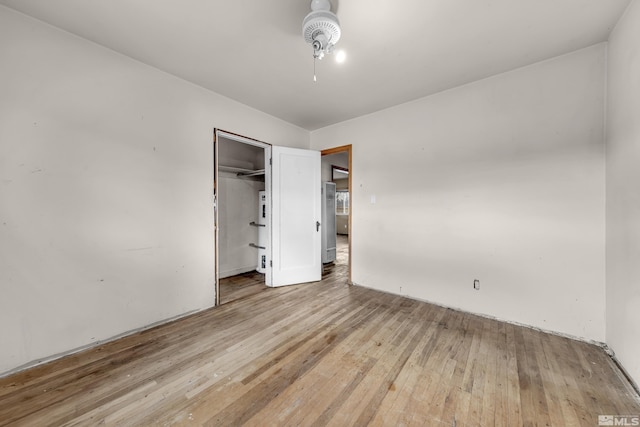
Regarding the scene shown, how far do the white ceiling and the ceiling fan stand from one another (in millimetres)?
126

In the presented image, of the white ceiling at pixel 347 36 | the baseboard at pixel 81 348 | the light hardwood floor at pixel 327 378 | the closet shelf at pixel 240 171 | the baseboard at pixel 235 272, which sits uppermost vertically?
the white ceiling at pixel 347 36

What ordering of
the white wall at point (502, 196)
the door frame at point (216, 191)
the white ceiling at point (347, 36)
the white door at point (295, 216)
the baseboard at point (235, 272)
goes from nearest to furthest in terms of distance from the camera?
the white ceiling at point (347, 36), the white wall at point (502, 196), the door frame at point (216, 191), the white door at point (295, 216), the baseboard at point (235, 272)

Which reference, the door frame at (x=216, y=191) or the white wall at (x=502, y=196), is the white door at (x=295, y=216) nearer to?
the door frame at (x=216, y=191)

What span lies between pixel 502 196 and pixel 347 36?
88.6 inches

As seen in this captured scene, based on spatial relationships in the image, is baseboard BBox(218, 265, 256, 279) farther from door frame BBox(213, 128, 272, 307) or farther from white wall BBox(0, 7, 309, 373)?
white wall BBox(0, 7, 309, 373)

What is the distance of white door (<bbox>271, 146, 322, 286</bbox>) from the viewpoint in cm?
350

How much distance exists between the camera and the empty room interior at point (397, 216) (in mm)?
1554

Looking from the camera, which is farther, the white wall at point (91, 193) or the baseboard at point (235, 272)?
the baseboard at point (235, 272)

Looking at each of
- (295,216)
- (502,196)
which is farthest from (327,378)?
(502,196)

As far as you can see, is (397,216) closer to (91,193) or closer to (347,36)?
(347,36)

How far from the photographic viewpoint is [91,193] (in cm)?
200
